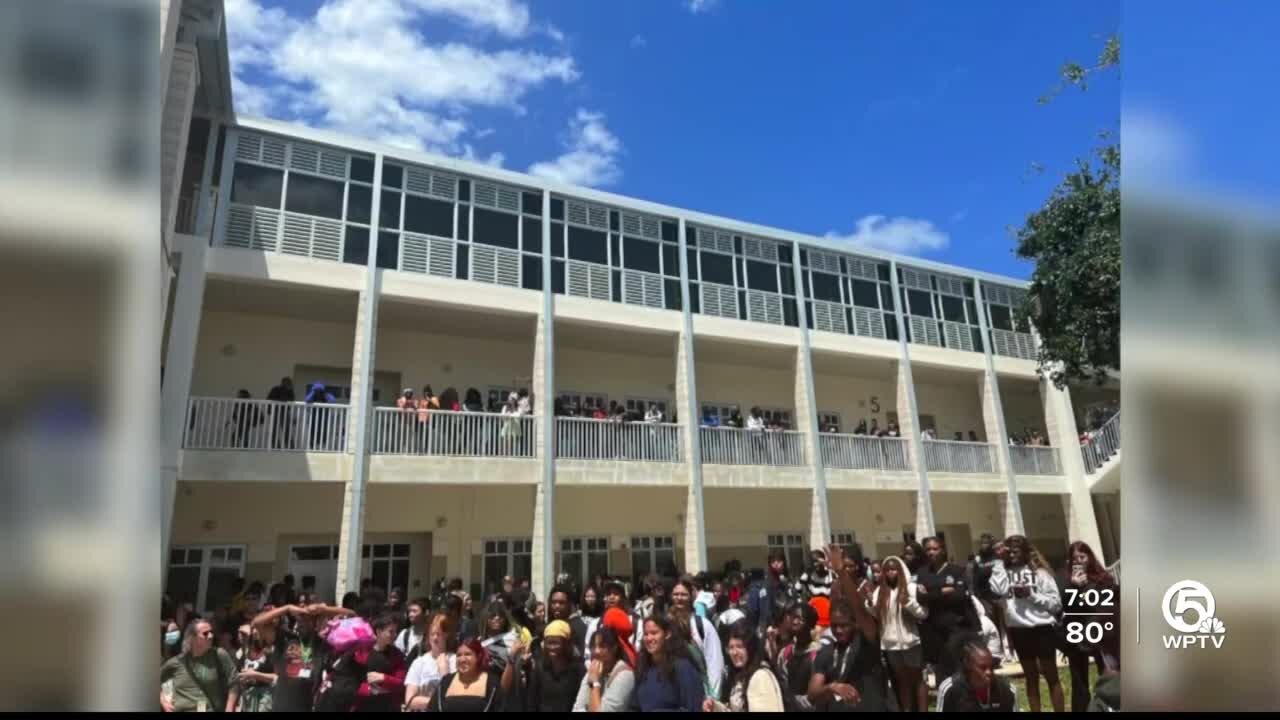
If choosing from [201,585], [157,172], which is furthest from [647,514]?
[157,172]

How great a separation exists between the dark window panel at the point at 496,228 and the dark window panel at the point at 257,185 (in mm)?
3304

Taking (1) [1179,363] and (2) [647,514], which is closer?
(1) [1179,363]

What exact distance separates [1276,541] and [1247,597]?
126mm

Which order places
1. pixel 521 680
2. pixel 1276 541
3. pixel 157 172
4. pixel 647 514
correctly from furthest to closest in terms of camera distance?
pixel 647 514
pixel 521 680
pixel 1276 541
pixel 157 172

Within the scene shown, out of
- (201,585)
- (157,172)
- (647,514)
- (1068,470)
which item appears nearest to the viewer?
(157,172)

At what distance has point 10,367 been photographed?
0.76 metres

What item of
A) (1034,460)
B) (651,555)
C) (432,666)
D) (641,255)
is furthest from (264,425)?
(1034,460)

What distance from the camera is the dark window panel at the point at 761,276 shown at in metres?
15.9

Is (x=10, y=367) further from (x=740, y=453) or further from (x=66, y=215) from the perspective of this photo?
(x=740, y=453)

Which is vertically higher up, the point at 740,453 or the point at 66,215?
the point at 740,453

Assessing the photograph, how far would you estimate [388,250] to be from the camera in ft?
40.9

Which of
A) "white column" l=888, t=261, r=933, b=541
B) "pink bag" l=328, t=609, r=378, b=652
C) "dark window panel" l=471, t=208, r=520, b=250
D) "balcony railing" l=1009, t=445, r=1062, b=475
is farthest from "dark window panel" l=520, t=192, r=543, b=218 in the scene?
"balcony railing" l=1009, t=445, r=1062, b=475

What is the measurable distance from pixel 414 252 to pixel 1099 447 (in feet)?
55.7

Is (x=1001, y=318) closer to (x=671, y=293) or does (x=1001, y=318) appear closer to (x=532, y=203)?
(x=671, y=293)
